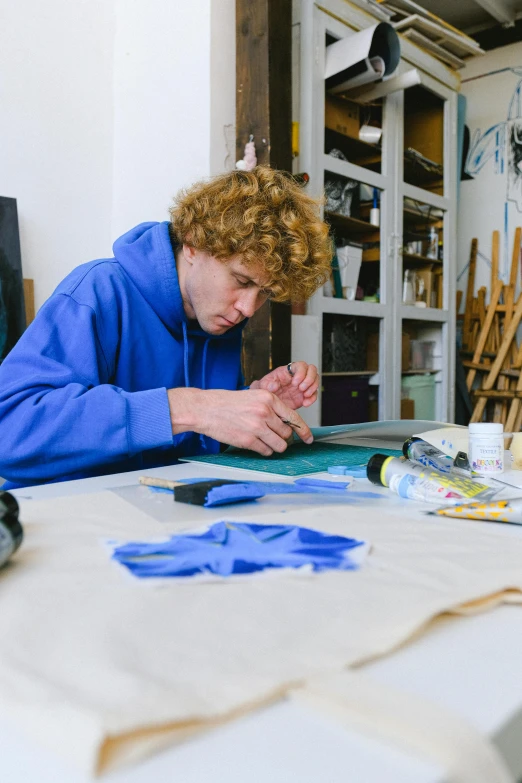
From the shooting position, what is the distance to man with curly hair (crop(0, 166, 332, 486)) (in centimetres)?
107

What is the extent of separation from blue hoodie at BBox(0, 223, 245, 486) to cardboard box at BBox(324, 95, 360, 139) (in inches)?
71.6

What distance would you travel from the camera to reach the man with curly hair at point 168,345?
1068 millimetres

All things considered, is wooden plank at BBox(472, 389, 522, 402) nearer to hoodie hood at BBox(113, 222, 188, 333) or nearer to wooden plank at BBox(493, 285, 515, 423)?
wooden plank at BBox(493, 285, 515, 423)

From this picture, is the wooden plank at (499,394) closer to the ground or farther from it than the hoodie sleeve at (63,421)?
closer to the ground

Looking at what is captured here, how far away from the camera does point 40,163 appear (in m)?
2.41

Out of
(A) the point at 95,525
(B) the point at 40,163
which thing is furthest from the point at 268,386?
(B) the point at 40,163

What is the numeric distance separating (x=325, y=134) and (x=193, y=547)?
2822 millimetres

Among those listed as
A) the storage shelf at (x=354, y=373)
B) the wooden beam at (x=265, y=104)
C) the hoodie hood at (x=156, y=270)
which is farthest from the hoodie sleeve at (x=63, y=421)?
the storage shelf at (x=354, y=373)

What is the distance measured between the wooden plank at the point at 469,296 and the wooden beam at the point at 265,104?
244 cm

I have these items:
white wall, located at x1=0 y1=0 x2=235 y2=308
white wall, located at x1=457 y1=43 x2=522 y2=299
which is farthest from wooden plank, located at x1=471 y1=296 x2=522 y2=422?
white wall, located at x1=0 y1=0 x2=235 y2=308

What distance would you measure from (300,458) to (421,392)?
2.71 metres

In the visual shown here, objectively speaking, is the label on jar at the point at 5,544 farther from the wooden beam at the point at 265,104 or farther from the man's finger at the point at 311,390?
the wooden beam at the point at 265,104

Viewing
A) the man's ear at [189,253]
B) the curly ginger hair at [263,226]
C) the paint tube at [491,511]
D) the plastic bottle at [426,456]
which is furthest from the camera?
the man's ear at [189,253]

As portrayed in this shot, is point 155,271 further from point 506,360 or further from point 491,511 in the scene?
point 506,360
